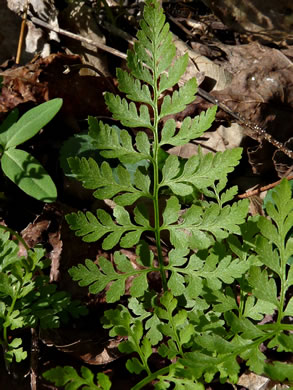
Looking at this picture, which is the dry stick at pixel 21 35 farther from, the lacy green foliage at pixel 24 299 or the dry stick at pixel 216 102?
the lacy green foliage at pixel 24 299

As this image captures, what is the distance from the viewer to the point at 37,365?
7.69 feet

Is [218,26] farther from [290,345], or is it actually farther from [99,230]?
[290,345]

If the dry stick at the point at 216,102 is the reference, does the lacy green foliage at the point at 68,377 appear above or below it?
below

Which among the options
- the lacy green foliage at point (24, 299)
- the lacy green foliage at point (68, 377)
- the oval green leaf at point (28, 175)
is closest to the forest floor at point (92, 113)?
the lacy green foliage at point (24, 299)

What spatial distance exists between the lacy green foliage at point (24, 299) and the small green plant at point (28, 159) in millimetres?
269

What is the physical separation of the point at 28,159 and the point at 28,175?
94mm

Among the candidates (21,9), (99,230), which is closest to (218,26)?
(21,9)

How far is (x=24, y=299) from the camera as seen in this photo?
2223mm

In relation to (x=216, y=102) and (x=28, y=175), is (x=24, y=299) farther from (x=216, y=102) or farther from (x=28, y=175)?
(x=216, y=102)

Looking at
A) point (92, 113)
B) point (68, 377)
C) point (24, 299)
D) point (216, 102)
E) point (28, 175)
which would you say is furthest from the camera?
point (92, 113)

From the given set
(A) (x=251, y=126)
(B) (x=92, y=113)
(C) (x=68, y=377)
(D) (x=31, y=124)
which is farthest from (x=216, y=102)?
(C) (x=68, y=377)

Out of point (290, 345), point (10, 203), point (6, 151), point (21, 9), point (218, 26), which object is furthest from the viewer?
point (218, 26)

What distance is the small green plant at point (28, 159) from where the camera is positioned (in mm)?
2406

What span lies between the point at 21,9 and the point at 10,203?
146 centimetres
